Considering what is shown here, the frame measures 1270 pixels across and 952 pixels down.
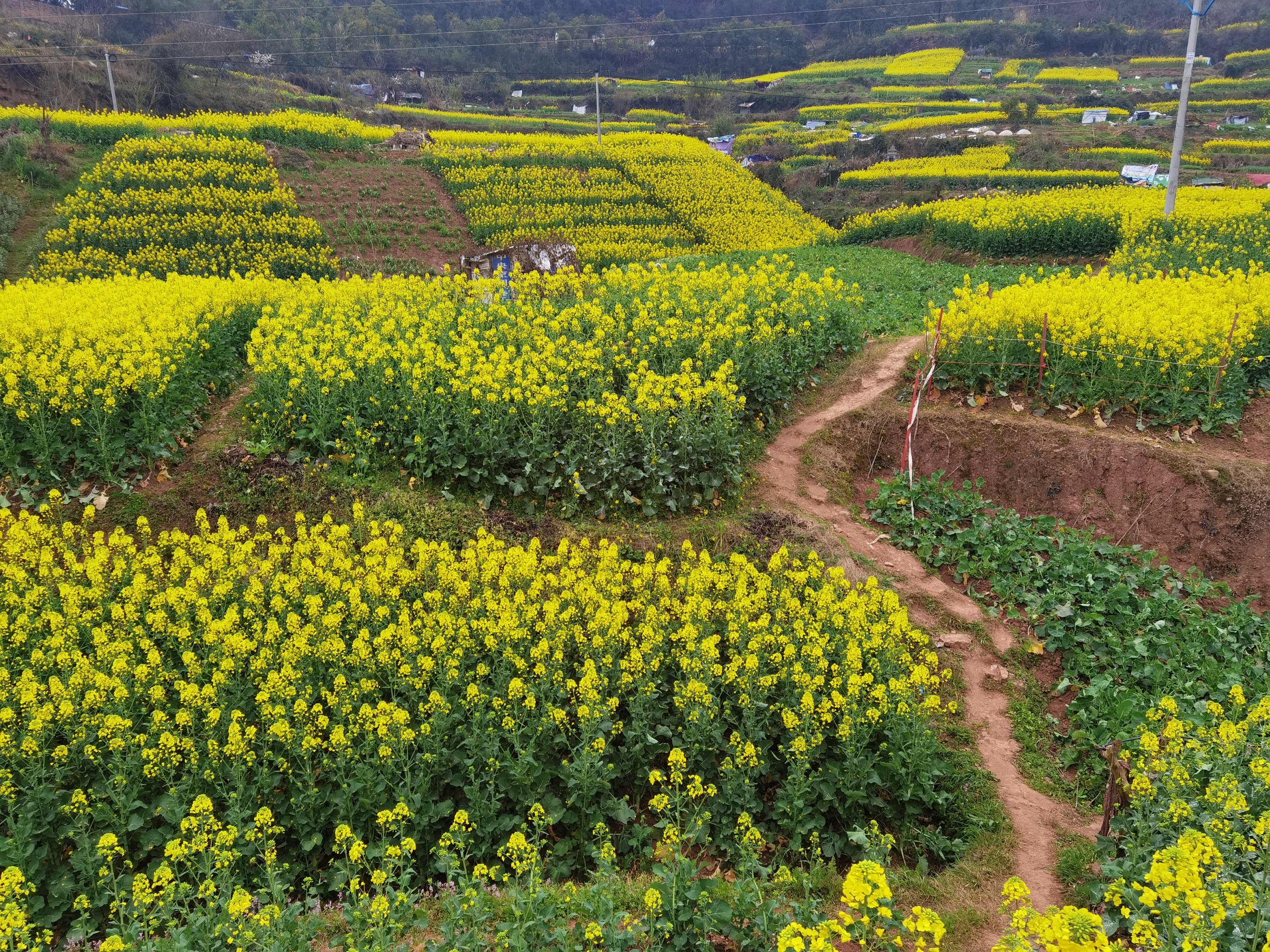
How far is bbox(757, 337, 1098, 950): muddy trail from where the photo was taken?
20.1 feet

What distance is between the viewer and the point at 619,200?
3094 cm

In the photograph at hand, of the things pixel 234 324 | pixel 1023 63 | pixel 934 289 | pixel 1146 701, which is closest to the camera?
pixel 1146 701

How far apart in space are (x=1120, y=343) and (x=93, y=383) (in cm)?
1339

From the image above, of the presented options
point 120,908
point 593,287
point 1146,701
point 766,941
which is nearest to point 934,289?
point 593,287

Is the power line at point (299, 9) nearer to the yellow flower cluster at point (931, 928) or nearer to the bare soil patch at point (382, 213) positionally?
the bare soil patch at point (382, 213)

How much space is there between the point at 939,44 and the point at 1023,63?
13679 mm

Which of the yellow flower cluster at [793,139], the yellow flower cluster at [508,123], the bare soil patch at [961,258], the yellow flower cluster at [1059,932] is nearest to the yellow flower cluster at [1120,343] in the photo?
the bare soil patch at [961,258]

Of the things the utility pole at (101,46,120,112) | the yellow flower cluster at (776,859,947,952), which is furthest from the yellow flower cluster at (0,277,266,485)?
the utility pole at (101,46,120,112)

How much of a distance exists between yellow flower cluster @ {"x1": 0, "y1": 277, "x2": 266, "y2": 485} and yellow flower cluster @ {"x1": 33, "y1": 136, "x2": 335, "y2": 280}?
8.88m

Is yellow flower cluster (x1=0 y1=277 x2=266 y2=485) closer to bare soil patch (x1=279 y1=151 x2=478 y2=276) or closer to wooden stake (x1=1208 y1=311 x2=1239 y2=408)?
bare soil patch (x1=279 y1=151 x2=478 y2=276)

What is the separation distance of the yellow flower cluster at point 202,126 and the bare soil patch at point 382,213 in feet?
3.91

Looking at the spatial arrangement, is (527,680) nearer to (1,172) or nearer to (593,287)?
(593,287)

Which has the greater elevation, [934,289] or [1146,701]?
[934,289]

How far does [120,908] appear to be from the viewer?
4.35 meters
